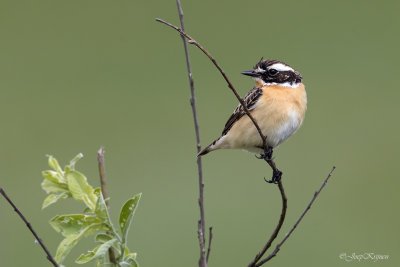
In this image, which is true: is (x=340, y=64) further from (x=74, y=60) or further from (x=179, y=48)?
(x=74, y=60)

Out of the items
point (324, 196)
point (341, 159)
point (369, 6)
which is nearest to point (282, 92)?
point (324, 196)

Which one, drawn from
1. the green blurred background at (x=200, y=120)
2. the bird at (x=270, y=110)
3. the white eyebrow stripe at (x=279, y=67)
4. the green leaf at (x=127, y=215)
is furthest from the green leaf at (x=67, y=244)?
the green blurred background at (x=200, y=120)

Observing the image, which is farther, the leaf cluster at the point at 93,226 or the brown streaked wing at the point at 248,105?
the brown streaked wing at the point at 248,105

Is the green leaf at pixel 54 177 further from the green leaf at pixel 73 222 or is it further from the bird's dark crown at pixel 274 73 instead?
the bird's dark crown at pixel 274 73

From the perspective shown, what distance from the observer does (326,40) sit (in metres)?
14.9

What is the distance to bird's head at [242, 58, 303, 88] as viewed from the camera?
4.93m

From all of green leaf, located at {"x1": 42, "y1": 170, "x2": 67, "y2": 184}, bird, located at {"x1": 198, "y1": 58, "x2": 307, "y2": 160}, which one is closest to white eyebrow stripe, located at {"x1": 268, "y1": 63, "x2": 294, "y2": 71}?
bird, located at {"x1": 198, "y1": 58, "x2": 307, "y2": 160}

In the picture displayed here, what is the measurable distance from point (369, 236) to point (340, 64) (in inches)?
228

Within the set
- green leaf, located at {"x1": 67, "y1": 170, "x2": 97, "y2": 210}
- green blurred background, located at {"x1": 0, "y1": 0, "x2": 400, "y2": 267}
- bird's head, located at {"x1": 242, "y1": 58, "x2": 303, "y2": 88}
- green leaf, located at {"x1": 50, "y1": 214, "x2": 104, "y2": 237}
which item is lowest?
green blurred background, located at {"x1": 0, "y1": 0, "x2": 400, "y2": 267}

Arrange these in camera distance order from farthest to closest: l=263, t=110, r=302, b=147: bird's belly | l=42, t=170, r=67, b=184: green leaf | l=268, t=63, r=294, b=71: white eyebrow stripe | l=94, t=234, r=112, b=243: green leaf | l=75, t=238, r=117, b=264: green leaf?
l=268, t=63, r=294, b=71: white eyebrow stripe
l=263, t=110, r=302, b=147: bird's belly
l=42, t=170, r=67, b=184: green leaf
l=94, t=234, r=112, b=243: green leaf
l=75, t=238, r=117, b=264: green leaf

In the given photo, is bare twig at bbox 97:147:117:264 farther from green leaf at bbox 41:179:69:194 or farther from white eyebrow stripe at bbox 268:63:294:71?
white eyebrow stripe at bbox 268:63:294:71

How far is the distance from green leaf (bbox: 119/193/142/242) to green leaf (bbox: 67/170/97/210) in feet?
0.61

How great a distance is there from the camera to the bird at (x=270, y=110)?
4.88 m

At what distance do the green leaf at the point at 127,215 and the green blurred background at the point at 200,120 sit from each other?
4.78m
